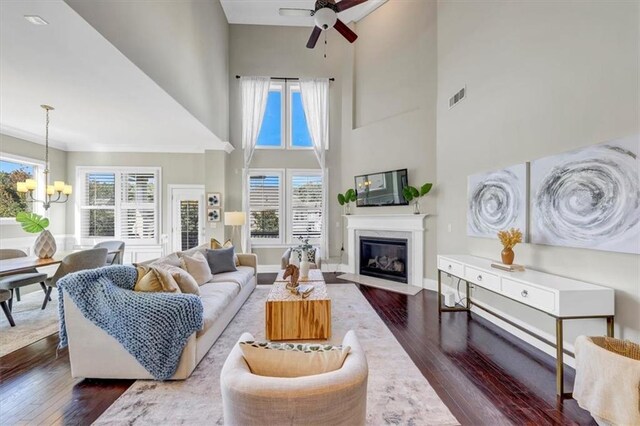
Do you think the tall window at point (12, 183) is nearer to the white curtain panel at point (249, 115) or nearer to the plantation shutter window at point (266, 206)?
the white curtain panel at point (249, 115)

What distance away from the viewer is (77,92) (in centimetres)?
367

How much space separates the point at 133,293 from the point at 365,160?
4.91 meters

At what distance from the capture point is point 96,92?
368cm

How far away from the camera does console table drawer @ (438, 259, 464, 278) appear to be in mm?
3533

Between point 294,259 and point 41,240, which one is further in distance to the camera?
point 294,259

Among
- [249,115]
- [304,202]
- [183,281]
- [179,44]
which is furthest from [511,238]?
[249,115]

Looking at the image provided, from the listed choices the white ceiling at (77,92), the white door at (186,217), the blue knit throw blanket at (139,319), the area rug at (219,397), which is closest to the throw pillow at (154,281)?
the blue knit throw blanket at (139,319)

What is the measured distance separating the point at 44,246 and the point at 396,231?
556 centimetres

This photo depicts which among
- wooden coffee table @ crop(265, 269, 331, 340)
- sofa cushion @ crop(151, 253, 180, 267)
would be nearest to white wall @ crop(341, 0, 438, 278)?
wooden coffee table @ crop(265, 269, 331, 340)

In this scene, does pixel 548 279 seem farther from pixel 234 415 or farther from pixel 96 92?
pixel 96 92

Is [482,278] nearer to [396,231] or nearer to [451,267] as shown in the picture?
[451,267]

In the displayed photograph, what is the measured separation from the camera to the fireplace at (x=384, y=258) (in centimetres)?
568

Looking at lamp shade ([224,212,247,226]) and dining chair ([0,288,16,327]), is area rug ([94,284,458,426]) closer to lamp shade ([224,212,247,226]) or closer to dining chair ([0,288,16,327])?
dining chair ([0,288,16,327])

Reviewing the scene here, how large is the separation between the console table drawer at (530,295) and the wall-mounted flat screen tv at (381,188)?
2.87 metres
